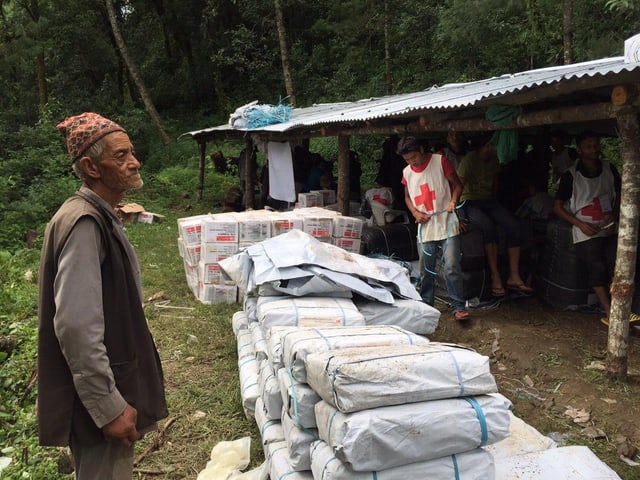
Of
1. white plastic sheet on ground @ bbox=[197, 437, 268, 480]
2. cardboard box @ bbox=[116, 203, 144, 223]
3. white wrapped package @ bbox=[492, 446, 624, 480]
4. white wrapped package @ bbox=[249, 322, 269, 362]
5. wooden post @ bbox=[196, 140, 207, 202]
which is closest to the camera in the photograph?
white wrapped package @ bbox=[492, 446, 624, 480]

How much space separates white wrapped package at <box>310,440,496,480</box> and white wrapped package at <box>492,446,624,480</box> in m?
0.22

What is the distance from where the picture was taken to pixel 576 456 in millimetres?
2527

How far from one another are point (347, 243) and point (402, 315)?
2.49 m

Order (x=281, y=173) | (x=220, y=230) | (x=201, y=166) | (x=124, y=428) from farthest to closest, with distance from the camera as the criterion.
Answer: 1. (x=201, y=166)
2. (x=281, y=173)
3. (x=220, y=230)
4. (x=124, y=428)

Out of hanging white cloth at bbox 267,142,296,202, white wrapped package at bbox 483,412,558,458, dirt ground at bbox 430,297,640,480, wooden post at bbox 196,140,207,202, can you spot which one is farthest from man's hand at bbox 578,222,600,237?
wooden post at bbox 196,140,207,202

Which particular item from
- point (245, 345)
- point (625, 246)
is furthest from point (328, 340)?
point (625, 246)

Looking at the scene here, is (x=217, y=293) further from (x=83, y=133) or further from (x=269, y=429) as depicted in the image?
(x=83, y=133)

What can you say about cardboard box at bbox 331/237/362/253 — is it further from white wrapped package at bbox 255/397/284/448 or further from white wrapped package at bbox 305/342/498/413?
white wrapped package at bbox 305/342/498/413

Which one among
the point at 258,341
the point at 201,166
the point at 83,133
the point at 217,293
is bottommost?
the point at 217,293

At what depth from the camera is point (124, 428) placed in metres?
1.88

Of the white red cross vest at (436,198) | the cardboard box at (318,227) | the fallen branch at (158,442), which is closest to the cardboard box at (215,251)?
the cardboard box at (318,227)

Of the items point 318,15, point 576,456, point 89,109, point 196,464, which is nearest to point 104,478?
point 196,464

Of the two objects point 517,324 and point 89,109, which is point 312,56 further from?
point 517,324

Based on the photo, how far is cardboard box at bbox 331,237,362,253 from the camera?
674 cm
